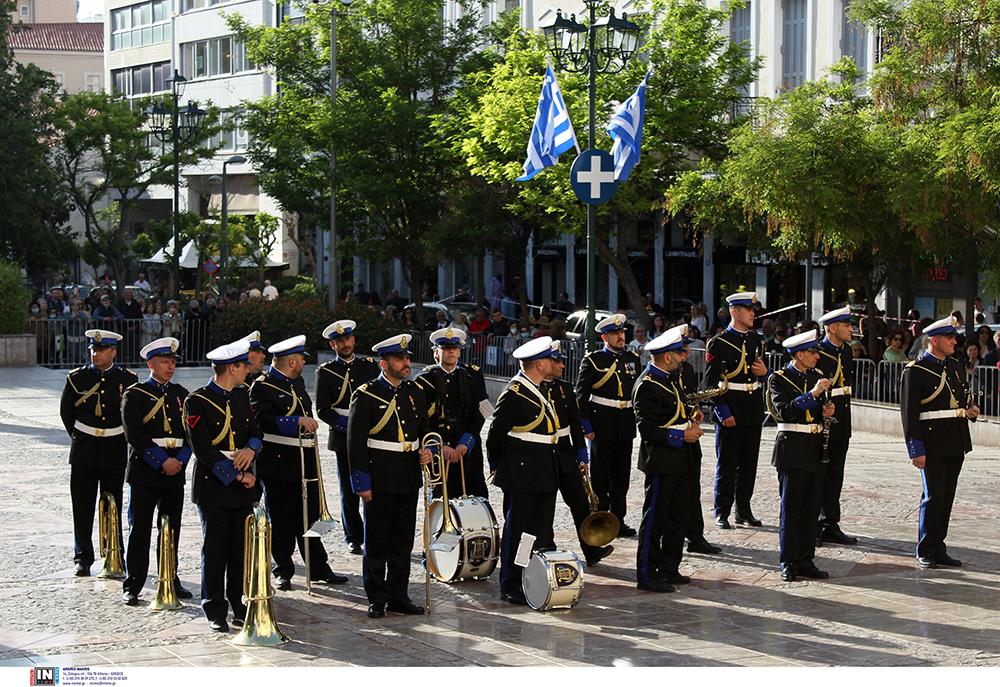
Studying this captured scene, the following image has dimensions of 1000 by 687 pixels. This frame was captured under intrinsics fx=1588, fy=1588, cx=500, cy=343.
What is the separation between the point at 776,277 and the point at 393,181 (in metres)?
11.2

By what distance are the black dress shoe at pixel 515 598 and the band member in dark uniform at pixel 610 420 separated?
2632mm

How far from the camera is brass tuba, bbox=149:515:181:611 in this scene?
10820 millimetres

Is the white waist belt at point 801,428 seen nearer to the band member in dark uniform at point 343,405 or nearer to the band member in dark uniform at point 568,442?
the band member in dark uniform at point 568,442

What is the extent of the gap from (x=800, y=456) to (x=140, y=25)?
2632 inches

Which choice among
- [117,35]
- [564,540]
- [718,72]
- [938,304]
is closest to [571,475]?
[564,540]

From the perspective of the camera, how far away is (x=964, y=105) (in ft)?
69.7

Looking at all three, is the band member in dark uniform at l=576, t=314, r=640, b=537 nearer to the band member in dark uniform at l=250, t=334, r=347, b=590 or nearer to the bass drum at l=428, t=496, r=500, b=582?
the bass drum at l=428, t=496, r=500, b=582

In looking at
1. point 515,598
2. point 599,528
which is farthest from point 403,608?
point 599,528

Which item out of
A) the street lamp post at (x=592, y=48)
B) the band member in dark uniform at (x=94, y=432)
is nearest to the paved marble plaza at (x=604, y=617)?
the band member in dark uniform at (x=94, y=432)

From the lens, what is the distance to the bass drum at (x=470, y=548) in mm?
11516

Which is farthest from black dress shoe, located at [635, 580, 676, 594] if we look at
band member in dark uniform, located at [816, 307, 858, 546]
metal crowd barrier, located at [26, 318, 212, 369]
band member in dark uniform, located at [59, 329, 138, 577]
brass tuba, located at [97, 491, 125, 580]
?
metal crowd barrier, located at [26, 318, 212, 369]

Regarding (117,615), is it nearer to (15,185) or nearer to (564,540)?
(564,540)

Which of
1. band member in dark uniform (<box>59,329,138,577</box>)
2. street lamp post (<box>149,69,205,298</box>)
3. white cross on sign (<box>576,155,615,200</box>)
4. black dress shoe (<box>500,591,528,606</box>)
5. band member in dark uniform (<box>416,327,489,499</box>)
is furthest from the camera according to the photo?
street lamp post (<box>149,69,205,298</box>)

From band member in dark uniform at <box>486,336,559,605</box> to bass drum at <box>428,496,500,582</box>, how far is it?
356 mm
